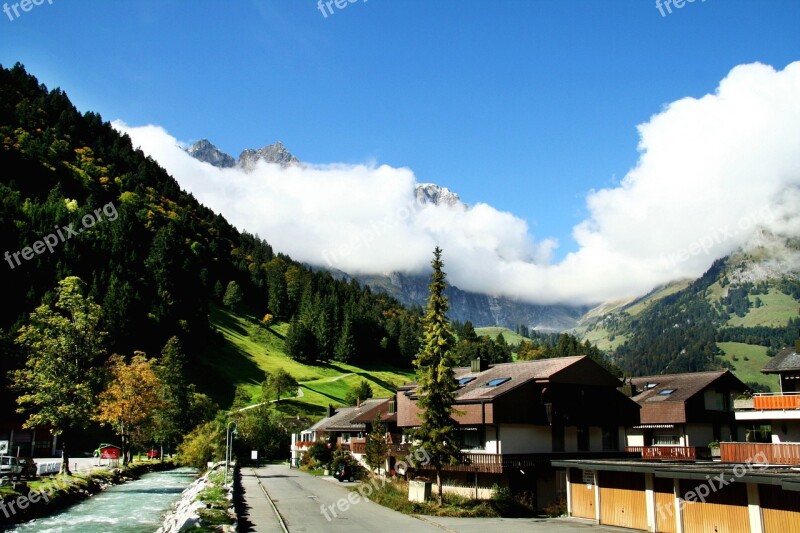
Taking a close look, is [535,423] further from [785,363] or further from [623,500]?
[785,363]

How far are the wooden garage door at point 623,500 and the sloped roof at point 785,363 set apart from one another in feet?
49.1

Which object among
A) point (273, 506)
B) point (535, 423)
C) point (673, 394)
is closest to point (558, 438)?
point (535, 423)

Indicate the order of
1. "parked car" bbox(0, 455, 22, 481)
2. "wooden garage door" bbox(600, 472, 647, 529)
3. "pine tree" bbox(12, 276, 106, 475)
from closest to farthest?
"wooden garage door" bbox(600, 472, 647, 529), "parked car" bbox(0, 455, 22, 481), "pine tree" bbox(12, 276, 106, 475)

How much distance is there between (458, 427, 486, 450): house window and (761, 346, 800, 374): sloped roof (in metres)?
20.4

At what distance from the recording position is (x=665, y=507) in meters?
33.1

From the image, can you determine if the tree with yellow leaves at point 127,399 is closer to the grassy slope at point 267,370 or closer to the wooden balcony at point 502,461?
the grassy slope at point 267,370

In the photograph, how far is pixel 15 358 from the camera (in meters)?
81.3

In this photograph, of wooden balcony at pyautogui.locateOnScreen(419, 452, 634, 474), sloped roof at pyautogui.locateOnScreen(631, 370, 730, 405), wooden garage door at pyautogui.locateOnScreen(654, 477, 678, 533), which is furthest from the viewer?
sloped roof at pyautogui.locateOnScreen(631, 370, 730, 405)

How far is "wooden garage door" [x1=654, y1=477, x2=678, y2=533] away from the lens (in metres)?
32.6

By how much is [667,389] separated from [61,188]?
159 m

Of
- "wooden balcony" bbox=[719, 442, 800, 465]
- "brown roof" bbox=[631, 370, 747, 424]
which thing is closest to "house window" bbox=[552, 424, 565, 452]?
"wooden balcony" bbox=[719, 442, 800, 465]

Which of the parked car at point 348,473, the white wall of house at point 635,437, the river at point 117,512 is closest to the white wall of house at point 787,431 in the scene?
the white wall of house at point 635,437

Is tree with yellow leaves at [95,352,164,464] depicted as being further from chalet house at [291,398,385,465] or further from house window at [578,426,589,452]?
house window at [578,426,589,452]

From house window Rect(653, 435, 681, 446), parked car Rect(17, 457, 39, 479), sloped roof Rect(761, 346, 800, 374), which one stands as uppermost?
sloped roof Rect(761, 346, 800, 374)
